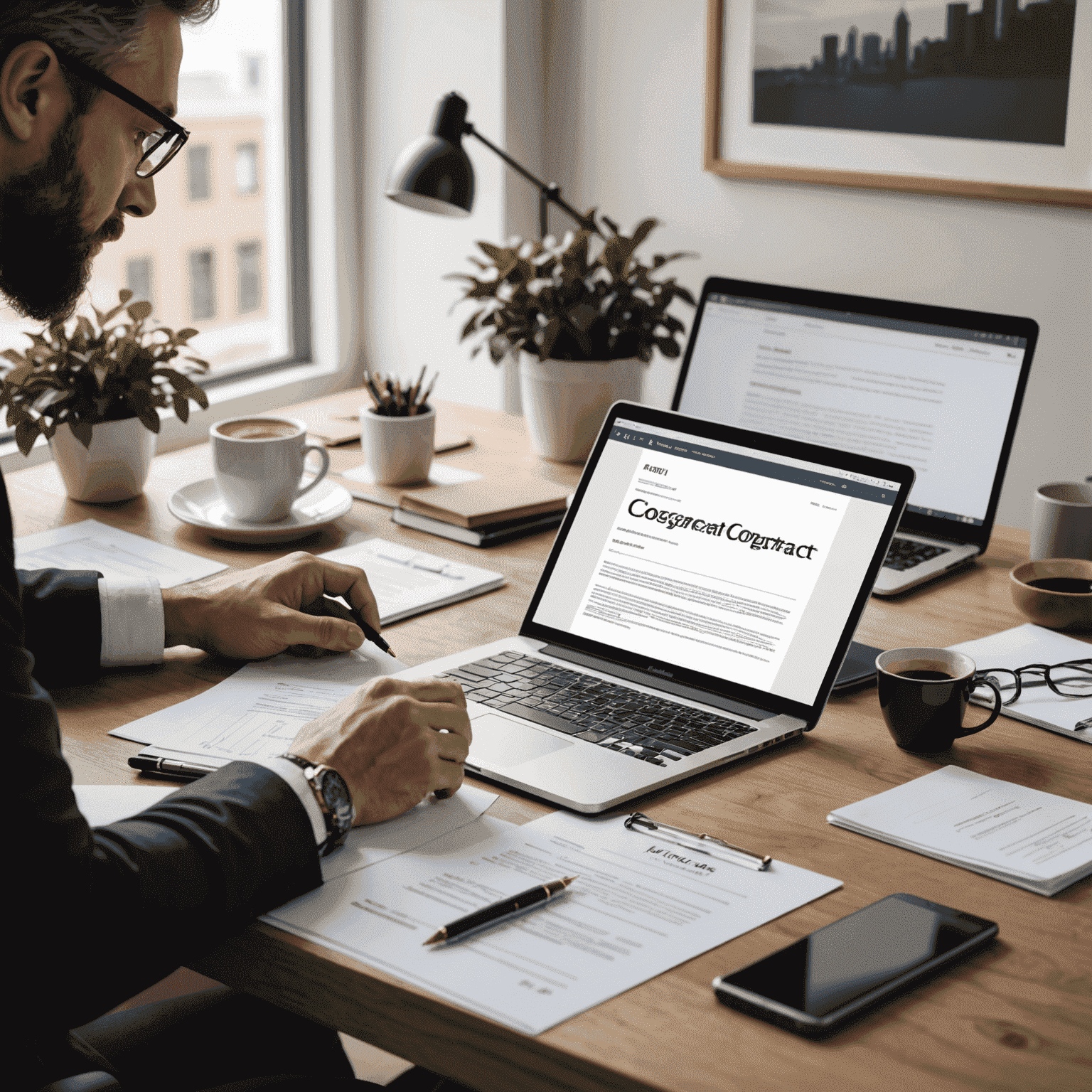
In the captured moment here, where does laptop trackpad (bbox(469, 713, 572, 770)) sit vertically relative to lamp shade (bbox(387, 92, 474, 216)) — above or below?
below

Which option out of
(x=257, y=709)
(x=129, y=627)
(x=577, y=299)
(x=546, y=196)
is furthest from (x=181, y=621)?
(x=546, y=196)

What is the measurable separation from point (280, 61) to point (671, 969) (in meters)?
2.49

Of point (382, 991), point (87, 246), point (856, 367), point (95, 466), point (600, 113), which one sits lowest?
point (382, 991)

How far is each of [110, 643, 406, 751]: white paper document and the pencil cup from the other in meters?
0.57

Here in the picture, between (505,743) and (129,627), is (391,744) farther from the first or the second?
(129,627)

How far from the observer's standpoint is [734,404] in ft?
6.15

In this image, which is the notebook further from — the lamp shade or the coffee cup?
the lamp shade

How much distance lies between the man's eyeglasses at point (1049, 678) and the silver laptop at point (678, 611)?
0.64ft

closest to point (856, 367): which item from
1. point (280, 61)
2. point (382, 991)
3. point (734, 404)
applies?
point (734, 404)

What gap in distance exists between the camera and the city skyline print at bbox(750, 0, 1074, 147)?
2.40 meters

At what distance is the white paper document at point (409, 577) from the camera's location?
1.55m

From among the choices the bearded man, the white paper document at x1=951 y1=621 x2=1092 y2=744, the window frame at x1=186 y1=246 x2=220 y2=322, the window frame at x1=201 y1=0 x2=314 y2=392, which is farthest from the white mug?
the window frame at x1=186 y1=246 x2=220 y2=322

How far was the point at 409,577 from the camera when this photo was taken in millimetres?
1640

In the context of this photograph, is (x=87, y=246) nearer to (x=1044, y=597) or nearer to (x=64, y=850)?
(x=64, y=850)
